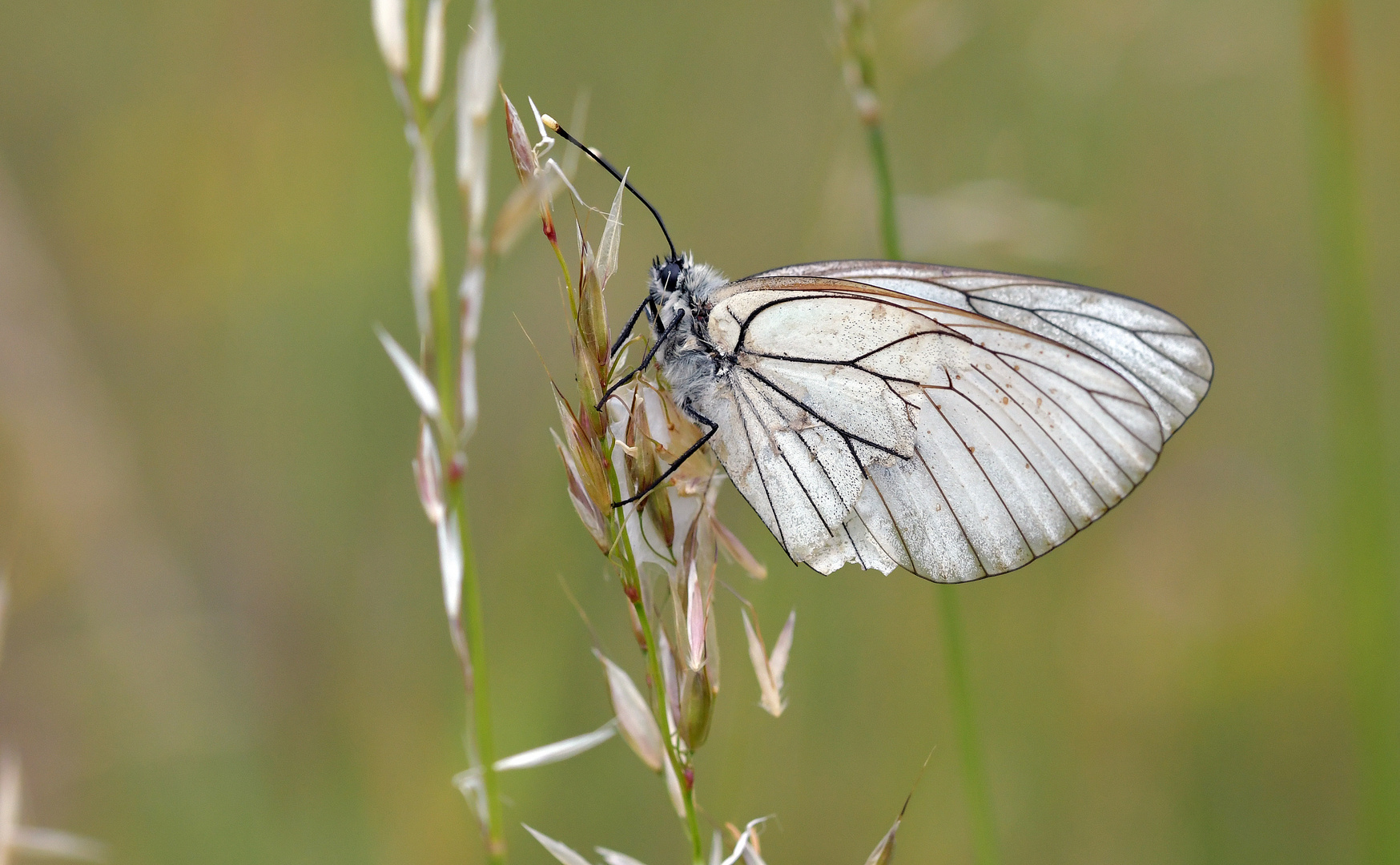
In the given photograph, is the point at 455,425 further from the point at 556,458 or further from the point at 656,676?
the point at 556,458

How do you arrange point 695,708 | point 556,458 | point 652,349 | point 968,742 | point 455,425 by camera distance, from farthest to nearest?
point 556,458 < point 652,349 < point 968,742 < point 695,708 < point 455,425

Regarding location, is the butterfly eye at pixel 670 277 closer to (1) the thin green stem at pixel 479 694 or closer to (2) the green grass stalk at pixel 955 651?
(2) the green grass stalk at pixel 955 651

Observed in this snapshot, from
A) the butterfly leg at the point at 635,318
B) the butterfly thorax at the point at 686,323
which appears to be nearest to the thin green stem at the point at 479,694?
the butterfly leg at the point at 635,318

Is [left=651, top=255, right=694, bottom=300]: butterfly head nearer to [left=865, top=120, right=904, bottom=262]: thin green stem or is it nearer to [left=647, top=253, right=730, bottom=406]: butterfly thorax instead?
[left=647, top=253, right=730, bottom=406]: butterfly thorax

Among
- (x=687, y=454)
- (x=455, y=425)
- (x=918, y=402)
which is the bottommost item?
(x=455, y=425)

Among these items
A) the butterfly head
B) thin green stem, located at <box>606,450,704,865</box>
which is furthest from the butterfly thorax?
thin green stem, located at <box>606,450,704,865</box>

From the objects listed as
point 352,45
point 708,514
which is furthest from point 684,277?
point 352,45

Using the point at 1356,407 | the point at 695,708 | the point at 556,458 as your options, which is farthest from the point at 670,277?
the point at 1356,407

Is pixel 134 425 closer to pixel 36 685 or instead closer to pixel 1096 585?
pixel 36 685
